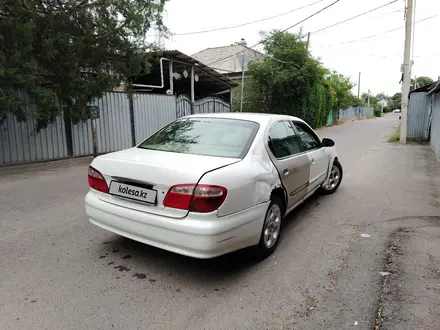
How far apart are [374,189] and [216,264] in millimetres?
4462

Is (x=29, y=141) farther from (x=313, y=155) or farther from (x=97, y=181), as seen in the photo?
(x=313, y=155)

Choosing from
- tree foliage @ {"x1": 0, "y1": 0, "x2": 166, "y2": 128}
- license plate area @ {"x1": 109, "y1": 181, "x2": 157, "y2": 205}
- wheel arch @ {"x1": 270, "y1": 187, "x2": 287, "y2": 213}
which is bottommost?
wheel arch @ {"x1": 270, "y1": 187, "x2": 287, "y2": 213}

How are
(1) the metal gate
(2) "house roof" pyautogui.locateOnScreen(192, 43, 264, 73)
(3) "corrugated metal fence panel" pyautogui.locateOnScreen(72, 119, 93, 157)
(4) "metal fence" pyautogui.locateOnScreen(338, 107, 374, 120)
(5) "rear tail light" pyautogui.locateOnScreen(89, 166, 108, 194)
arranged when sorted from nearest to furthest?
(5) "rear tail light" pyautogui.locateOnScreen(89, 166, 108, 194), (3) "corrugated metal fence panel" pyautogui.locateOnScreen(72, 119, 93, 157), (1) the metal gate, (2) "house roof" pyautogui.locateOnScreen(192, 43, 264, 73), (4) "metal fence" pyautogui.locateOnScreen(338, 107, 374, 120)

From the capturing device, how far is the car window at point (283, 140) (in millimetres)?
3837

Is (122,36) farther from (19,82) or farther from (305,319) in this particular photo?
(305,319)

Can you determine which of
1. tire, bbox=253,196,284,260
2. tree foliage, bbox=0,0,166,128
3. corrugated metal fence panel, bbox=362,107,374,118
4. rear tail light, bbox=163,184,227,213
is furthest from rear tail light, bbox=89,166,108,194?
corrugated metal fence panel, bbox=362,107,374,118

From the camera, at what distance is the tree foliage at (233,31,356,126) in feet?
69.9

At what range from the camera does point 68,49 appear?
7414 mm

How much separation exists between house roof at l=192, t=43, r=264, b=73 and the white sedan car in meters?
25.0

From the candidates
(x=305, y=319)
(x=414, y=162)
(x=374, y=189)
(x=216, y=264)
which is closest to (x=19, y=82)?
(x=216, y=264)

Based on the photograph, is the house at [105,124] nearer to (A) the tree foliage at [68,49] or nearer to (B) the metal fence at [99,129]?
(B) the metal fence at [99,129]

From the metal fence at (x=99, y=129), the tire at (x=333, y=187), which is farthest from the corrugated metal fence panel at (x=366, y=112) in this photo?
the tire at (x=333, y=187)

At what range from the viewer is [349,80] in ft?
116

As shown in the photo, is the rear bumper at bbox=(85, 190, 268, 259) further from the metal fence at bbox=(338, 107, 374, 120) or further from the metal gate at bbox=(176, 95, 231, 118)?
the metal fence at bbox=(338, 107, 374, 120)
